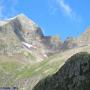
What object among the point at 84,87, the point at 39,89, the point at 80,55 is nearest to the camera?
the point at 84,87

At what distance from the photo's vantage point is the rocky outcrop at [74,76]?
54844mm

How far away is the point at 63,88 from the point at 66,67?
2.95 m

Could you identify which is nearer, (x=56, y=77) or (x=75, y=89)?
(x=75, y=89)

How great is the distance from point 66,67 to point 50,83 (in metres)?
3.45

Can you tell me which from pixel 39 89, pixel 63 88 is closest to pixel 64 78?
pixel 63 88

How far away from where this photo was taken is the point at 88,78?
5459cm

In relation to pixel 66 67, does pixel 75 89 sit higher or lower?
lower

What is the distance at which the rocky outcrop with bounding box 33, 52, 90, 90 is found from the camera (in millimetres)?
54844

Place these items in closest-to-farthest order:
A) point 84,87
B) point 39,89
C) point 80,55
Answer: point 84,87 < point 80,55 < point 39,89

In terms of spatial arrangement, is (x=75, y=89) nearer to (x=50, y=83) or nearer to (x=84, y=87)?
(x=84, y=87)

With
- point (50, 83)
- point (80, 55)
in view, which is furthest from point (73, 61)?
point (50, 83)

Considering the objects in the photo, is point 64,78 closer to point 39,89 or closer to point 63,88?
point 63,88

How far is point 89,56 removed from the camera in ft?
186

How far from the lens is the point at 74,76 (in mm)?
56406
